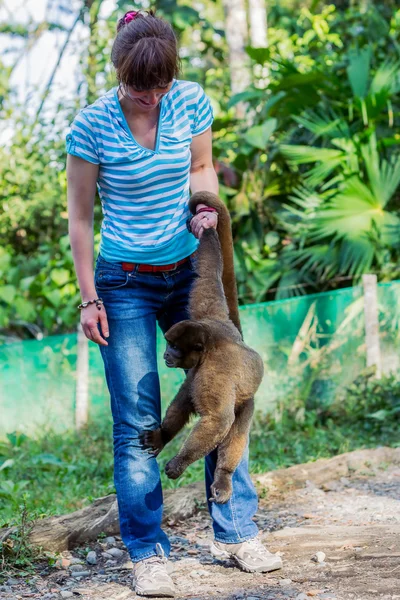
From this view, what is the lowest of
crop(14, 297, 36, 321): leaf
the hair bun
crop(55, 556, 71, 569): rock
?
crop(55, 556, 71, 569): rock

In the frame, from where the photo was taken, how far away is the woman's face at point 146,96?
3027mm

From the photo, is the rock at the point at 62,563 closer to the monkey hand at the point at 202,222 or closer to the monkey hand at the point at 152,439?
the monkey hand at the point at 152,439

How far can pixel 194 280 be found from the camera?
333cm

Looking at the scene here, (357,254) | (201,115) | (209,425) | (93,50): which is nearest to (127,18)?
(201,115)

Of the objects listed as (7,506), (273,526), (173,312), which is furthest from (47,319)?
(173,312)

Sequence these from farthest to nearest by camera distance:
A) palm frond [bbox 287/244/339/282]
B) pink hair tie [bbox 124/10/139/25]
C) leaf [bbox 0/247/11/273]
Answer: leaf [bbox 0/247/11/273], palm frond [bbox 287/244/339/282], pink hair tie [bbox 124/10/139/25]

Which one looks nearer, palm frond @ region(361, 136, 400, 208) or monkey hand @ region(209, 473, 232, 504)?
monkey hand @ region(209, 473, 232, 504)

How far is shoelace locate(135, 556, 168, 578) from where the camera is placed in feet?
10.7

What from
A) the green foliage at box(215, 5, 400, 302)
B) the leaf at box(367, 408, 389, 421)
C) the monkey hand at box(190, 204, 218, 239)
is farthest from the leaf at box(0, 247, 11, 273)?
the monkey hand at box(190, 204, 218, 239)

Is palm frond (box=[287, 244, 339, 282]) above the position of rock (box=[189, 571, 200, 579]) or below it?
above

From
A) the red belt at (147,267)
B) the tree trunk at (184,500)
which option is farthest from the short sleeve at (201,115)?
the tree trunk at (184,500)

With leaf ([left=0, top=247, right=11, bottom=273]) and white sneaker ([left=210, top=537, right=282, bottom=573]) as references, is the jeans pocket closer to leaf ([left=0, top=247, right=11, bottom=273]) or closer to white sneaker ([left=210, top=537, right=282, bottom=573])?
white sneaker ([left=210, top=537, right=282, bottom=573])

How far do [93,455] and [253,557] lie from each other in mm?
3031

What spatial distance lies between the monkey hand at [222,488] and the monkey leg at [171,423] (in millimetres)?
267
